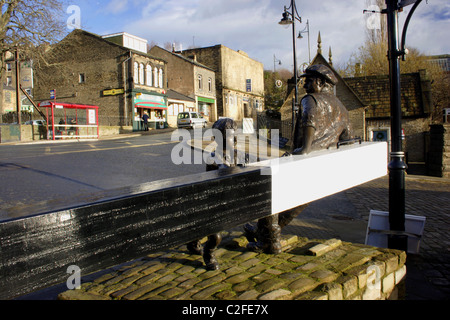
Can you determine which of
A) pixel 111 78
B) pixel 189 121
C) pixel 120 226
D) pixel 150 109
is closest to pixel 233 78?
pixel 150 109

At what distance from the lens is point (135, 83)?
35375mm

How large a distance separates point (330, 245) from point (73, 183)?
22.7 feet

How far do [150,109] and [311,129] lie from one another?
36.4 meters

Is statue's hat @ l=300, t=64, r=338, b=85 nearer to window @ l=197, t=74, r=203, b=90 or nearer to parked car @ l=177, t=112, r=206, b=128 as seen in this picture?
parked car @ l=177, t=112, r=206, b=128

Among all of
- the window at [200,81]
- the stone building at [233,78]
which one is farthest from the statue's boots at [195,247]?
the stone building at [233,78]

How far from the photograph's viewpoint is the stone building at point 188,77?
152 ft

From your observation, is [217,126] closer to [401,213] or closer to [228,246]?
[228,246]

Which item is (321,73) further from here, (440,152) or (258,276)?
(440,152)

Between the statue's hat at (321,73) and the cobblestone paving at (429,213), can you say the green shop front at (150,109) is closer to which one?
the cobblestone paving at (429,213)

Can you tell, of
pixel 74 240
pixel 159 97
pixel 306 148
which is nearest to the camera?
pixel 74 240

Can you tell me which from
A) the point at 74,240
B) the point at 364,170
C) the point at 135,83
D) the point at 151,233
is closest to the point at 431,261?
the point at 364,170

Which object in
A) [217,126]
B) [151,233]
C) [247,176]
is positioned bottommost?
[151,233]

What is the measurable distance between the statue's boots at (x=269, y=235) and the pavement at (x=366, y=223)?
61 centimetres

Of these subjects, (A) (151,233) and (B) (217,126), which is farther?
(B) (217,126)
